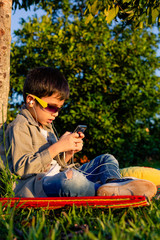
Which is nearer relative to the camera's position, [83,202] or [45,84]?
[83,202]

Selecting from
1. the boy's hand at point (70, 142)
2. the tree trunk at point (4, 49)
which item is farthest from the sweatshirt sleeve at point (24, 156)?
the tree trunk at point (4, 49)

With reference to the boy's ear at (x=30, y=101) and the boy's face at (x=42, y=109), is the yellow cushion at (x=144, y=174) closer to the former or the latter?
the boy's face at (x=42, y=109)

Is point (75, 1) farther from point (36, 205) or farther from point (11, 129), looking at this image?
point (36, 205)

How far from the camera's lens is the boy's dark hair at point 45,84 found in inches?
114

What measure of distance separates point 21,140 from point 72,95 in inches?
121

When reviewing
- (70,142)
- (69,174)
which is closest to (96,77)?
(70,142)

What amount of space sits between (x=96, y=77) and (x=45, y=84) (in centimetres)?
260

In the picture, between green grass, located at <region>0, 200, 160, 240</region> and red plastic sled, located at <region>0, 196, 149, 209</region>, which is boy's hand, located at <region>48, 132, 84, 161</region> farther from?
green grass, located at <region>0, 200, 160, 240</region>

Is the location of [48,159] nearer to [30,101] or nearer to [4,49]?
[30,101]

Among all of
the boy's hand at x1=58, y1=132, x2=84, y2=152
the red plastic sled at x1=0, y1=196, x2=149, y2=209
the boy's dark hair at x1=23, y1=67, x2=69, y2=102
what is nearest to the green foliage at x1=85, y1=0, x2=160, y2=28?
the boy's dark hair at x1=23, y1=67, x2=69, y2=102

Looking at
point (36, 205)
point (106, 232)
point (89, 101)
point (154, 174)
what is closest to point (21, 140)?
point (36, 205)

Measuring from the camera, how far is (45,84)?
9.53 feet

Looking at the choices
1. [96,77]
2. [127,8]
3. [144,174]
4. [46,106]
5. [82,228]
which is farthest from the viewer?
[96,77]

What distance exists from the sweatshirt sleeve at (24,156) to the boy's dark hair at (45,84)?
54 cm
